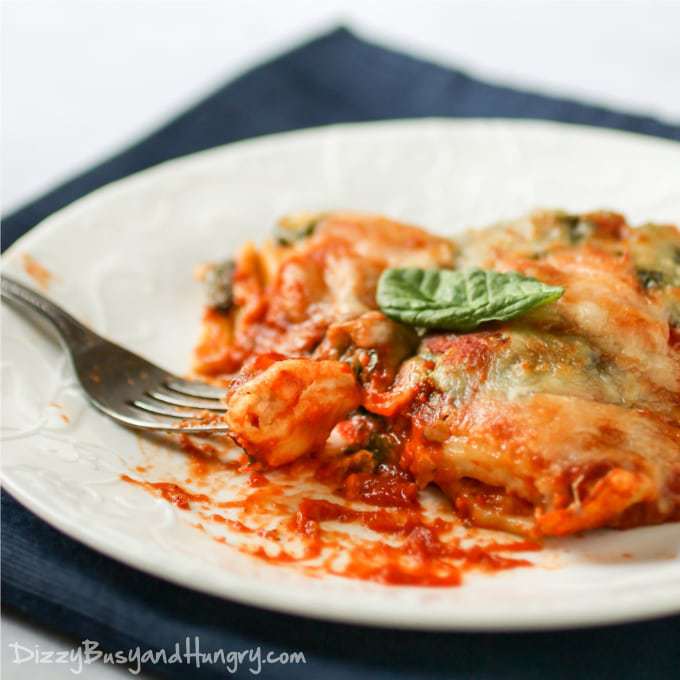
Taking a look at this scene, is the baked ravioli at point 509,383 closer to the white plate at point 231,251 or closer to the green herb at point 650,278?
the green herb at point 650,278

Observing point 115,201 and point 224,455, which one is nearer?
point 224,455

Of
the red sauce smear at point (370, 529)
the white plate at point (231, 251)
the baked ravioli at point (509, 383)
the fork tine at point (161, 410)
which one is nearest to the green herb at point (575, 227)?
the baked ravioli at point (509, 383)

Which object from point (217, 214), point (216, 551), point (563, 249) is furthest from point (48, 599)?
point (217, 214)

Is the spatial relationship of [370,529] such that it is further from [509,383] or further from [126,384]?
[126,384]

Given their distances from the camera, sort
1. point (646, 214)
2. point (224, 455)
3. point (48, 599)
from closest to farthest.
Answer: point (48, 599), point (224, 455), point (646, 214)

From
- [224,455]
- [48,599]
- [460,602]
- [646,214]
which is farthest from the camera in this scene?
[646,214]

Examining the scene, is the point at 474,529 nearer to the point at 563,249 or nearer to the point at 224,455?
the point at 224,455

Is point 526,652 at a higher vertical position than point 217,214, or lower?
lower
